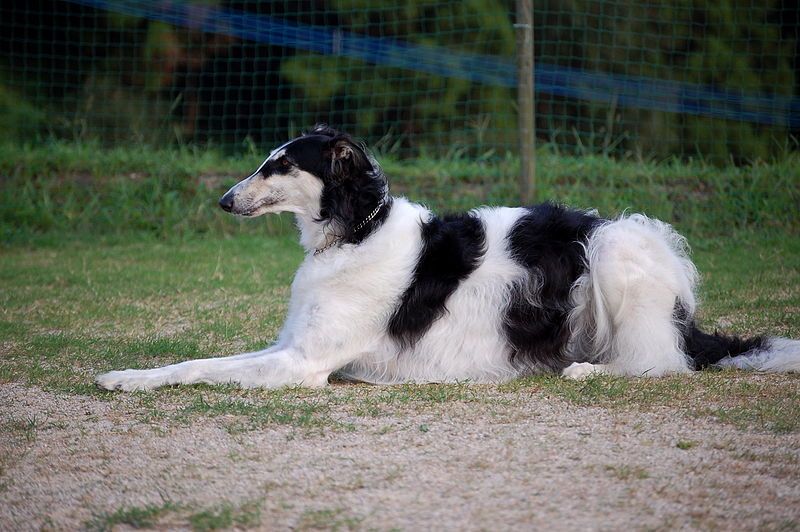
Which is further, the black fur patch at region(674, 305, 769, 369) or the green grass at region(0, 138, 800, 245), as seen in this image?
the green grass at region(0, 138, 800, 245)

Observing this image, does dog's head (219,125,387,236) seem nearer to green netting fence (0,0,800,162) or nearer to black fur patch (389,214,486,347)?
black fur patch (389,214,486,347)

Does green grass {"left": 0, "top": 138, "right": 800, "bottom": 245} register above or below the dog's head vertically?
below

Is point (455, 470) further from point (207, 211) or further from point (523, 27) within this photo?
point (207, 211)

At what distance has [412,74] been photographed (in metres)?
12.3

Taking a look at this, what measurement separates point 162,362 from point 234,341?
1.82 feet

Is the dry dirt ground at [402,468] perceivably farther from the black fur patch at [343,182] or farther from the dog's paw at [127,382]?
the black fur patch at [343,182]

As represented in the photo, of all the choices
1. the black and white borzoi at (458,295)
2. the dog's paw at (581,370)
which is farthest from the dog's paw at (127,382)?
the dog's paw at (581,370)

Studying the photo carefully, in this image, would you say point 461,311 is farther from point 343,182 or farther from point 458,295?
point 343,182

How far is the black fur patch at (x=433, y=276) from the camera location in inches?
180

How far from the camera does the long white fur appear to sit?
4523 millimetres

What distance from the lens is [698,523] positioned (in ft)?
9.04

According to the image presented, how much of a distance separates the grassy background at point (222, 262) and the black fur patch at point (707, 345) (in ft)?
0.81

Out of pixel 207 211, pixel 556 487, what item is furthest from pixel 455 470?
pixel 207 211

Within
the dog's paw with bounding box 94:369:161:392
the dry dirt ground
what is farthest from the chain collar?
the dog's paw with bounding box 94:369:161:392
